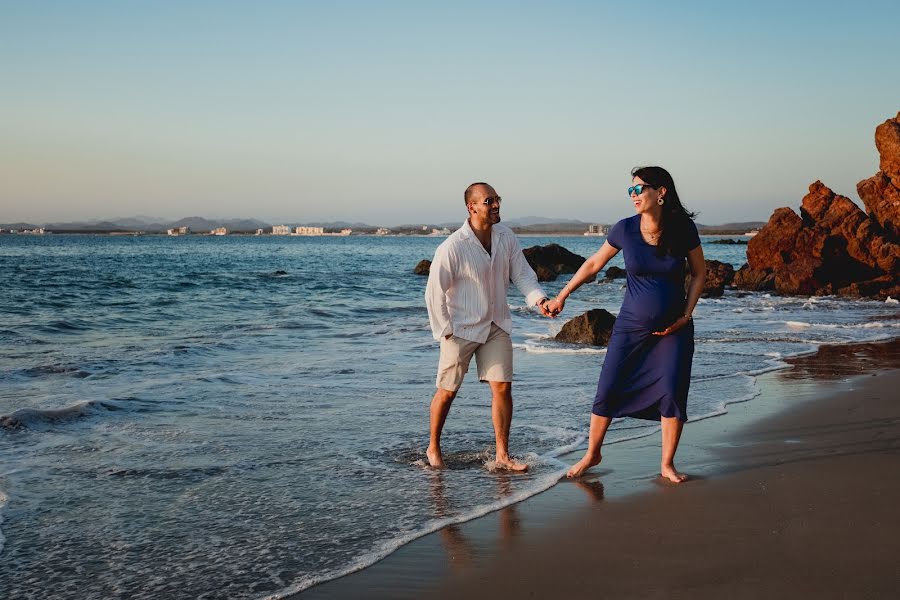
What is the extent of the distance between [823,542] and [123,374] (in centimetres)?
928

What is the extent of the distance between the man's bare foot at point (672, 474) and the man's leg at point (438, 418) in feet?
5.00

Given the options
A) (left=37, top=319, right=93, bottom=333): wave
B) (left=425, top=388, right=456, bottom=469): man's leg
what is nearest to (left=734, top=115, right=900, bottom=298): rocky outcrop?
(left=37, top=319, right=93, bottom=333): wave

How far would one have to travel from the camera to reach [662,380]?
5.58 metres

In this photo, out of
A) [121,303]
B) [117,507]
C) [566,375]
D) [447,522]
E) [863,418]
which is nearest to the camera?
[447,522]

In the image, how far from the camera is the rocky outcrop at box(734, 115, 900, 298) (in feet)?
93.7

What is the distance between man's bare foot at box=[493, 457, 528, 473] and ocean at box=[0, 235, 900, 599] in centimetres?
12

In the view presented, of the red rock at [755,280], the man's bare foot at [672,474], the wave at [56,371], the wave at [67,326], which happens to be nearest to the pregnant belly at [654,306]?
the man's bare foot at [672,474]

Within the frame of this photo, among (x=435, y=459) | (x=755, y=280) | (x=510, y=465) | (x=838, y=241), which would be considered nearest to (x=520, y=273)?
(x=510, y=465)

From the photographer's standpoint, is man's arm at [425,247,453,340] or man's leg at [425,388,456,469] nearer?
man's arm at [425,247,453,340]

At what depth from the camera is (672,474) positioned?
5613 millimetres

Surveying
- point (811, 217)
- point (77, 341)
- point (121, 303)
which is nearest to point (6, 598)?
point (77, 341)

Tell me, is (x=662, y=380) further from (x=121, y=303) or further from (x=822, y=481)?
(x=121, y=303)

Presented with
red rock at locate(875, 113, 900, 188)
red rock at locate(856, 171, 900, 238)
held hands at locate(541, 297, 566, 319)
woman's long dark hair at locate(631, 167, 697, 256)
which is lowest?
held hands at locate(541, 297, 566, 319)

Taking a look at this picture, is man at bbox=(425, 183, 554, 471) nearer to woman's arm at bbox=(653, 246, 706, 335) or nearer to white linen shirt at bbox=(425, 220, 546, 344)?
white linen shirt at bbox=(425, 220, 546, 344)
